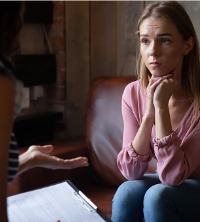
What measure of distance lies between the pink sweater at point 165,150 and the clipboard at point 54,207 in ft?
0.80

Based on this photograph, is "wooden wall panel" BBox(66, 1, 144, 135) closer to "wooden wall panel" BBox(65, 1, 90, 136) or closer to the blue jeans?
"wooden wall panel" BBox(65, 1, 90, 136)

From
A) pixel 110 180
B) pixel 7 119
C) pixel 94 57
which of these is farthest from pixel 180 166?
pixel 94 57

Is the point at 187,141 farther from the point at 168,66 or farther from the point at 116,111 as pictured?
the point at 116,111

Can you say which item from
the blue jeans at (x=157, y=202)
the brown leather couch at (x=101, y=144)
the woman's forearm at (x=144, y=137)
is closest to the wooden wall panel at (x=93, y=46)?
the brown leather couch at (x=101, y=144)

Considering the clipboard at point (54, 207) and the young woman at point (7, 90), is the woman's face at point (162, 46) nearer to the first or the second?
the clipboard at point (54, 207)

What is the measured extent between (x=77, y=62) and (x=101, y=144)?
0.67 m

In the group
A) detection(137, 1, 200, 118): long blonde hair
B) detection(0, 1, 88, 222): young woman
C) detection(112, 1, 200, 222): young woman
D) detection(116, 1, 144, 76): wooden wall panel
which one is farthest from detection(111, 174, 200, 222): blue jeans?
detection(116, 1, 144, 76): wooden wall panel

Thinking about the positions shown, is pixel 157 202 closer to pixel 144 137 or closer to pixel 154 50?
pixel 144 137

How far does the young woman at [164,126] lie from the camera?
1.37 meters

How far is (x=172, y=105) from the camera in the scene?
1600 mm

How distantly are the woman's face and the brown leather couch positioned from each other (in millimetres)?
510

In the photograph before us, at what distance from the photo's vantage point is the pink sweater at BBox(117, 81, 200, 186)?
140 cm

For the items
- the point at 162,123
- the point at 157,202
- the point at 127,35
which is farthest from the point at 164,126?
the point at 127,35

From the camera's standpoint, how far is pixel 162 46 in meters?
1.50
